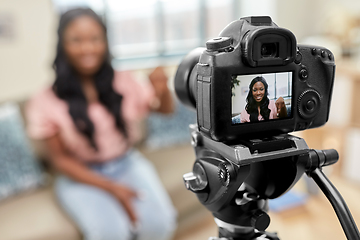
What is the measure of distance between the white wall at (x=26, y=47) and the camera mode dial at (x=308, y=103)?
209cm

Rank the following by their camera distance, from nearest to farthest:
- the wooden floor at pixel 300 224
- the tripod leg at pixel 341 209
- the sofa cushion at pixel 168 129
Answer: the tripod leg at pixel 341 209
the wooden floor at pixel 300 224
the sofa cushion at pixel 168 129

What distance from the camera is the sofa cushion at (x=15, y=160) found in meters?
1.60

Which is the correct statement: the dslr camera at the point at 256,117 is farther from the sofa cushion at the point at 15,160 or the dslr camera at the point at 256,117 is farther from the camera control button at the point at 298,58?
the sofa cushion at the point at 15,160

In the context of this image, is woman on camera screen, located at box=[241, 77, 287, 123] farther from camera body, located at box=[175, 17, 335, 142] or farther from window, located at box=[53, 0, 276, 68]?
window, located at box=[53, 0, 276, 68]

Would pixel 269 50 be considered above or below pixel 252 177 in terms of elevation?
above

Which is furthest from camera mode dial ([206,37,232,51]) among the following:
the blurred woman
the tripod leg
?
the blurred woman

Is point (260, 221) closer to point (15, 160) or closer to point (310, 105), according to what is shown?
point (310, 105)

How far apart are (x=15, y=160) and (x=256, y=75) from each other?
1500 millimetres

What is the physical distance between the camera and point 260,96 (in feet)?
1.57

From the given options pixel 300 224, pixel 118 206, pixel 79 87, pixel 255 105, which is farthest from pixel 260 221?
pixel 300 224

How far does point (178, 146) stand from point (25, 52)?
127 centimetres

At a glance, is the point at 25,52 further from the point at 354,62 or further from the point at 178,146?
the point at 354,62

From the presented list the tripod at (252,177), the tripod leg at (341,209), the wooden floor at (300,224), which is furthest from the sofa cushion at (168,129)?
the tripod leg at (341,209)

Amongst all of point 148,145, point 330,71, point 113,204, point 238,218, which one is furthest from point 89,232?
point 330,71
